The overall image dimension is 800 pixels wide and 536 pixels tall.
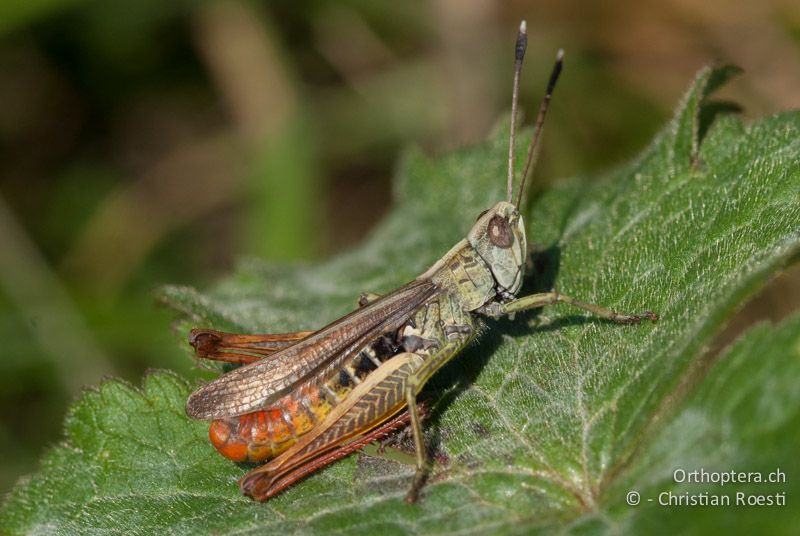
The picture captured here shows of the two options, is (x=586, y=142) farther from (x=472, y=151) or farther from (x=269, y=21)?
(x=269, y=21)

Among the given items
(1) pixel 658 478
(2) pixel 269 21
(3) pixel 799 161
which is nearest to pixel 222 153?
(2) pixel 269 21

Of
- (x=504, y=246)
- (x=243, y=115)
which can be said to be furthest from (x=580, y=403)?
(x=243, y=115)

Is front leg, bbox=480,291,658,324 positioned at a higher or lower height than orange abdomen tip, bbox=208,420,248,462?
higher

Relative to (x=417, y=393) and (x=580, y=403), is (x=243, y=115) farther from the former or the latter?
(x=580, y=403)

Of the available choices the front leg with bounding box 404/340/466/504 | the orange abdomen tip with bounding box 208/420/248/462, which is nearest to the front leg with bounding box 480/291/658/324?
the front leg with bounding box 404/340/466/504

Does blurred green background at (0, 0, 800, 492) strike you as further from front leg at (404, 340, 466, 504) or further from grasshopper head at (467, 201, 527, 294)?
front leg at (404, 340, 466, 504)

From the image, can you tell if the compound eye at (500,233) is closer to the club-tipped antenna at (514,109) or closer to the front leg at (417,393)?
the club-tipped antenna at (514,109)
